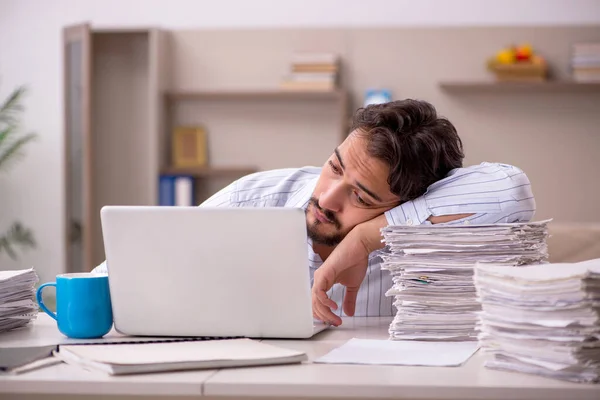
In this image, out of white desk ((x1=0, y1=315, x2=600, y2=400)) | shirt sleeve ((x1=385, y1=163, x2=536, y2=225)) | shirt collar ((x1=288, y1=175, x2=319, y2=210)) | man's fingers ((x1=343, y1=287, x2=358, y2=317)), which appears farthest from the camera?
shirt collar ((x1=288, y1=175, x2=319, y2=210))

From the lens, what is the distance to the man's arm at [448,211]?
159 centimetres

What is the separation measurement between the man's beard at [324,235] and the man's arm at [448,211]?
18cm

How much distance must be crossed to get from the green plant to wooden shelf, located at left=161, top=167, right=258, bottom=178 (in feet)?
2.74

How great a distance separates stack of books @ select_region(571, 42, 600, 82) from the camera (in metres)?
4.25

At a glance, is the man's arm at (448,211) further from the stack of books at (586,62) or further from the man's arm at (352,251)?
the stack of books at (586,62)

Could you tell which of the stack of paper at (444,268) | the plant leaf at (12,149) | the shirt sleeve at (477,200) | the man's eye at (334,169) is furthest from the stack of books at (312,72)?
the stack of paper at (444,268)

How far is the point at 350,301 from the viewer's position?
1.71m

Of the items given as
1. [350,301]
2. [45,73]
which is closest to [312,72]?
[45,73]

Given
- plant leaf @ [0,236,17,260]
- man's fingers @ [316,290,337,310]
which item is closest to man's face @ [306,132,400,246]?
man's fingers @ [316,290,337,310]

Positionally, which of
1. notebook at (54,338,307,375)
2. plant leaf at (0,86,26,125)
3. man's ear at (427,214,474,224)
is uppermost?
plant leaf at (0,86,26,125)

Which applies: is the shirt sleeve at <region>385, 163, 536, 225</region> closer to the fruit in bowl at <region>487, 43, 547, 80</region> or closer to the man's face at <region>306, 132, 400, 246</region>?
the man's face at <region>306, 132, 400, 246</region>

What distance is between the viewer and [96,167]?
4758mm

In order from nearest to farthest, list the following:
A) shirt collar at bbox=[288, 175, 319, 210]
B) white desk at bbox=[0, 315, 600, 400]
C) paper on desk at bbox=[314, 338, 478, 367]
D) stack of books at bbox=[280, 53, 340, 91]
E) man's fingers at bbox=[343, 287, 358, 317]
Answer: white desk at bbox=[0, 315, 600, 400]
paper on desk at bbox=[314, 338, 478, 367]
man's fingers at bbox=[343, 287, 358, 317]
shirt collar at bbox=[288, 175, 319, 210]
stack of books at bbox=[280, 53, 340, 91]

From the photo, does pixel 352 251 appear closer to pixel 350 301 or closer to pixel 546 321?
pixel 350 301
